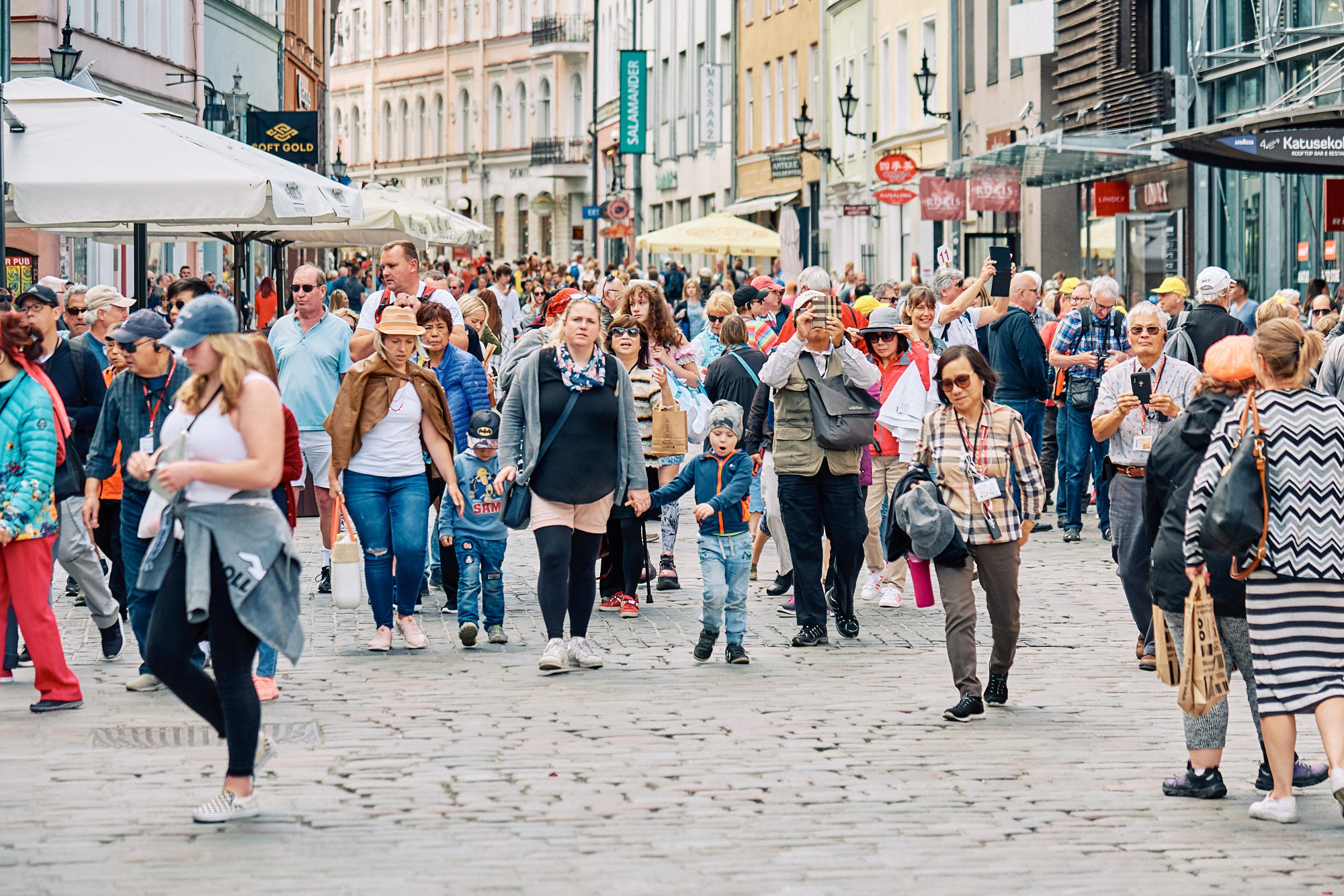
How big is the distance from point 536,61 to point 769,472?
71.1 meters

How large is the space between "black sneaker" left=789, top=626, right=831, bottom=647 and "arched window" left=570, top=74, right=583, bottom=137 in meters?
70.2

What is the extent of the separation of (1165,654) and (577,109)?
74395 mm

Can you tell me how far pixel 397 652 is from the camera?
10.2m

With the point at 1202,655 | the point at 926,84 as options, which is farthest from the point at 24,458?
the point at 926,84

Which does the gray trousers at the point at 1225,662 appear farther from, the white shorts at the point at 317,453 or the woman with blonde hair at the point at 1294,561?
the white shorts at the point at 317,453

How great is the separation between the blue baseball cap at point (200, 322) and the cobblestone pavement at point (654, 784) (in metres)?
1.63

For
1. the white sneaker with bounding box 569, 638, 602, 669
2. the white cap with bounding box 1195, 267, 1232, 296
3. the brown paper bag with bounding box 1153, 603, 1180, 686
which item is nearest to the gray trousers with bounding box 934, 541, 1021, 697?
the brown paper bag with bounding box 1153, 603, 1180, 686

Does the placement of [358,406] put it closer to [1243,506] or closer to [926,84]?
[1243,506]

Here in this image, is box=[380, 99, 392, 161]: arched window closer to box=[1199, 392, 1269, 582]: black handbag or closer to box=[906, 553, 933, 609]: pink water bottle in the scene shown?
box=[906, 553, 933, 609]: pink water bottle

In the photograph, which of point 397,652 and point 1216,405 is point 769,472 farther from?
point 1216,405

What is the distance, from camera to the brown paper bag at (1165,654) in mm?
7201

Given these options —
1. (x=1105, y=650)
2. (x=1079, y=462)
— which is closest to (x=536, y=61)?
(x=1079, y=462)

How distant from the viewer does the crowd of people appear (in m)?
6.68

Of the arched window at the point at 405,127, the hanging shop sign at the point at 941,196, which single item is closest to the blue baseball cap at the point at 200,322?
the hanging shop sign at the point at 941,196
